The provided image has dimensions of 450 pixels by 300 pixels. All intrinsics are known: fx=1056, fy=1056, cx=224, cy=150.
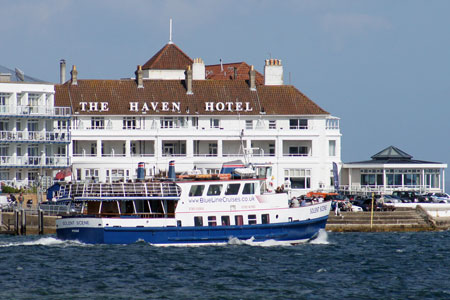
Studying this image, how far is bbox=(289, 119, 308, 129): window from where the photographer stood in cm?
11162

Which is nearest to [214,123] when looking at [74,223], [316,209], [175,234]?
[316,209]

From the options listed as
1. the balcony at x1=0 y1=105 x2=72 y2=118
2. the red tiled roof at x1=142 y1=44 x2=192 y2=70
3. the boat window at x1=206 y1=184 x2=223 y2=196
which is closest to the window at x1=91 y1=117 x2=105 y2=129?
the balcony at x1=0 y1=105 x2=72 y2=118

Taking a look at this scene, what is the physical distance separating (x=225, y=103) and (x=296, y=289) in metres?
60.0

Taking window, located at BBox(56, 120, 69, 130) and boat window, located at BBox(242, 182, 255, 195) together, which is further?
window, located at BBox(56, 120, 69, 130)

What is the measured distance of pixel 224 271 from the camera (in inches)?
2297

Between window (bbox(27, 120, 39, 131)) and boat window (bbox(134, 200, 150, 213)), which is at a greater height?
window (bbox(27, 120, 39, 131))

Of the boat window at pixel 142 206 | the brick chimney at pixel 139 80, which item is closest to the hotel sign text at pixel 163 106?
the brick chimney at pixel 139 80

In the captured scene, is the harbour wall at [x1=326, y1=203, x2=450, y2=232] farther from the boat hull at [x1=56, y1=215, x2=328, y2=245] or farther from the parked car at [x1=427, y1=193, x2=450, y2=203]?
the boat hull at [x1=56, y1=215, x2=328, y2=245]

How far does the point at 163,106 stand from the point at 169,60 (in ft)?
42.4

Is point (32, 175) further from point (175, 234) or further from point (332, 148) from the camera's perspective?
point (175, 234)

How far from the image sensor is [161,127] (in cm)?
11019

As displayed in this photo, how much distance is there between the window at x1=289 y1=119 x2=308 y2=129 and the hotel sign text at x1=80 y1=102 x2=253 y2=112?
4565 mm

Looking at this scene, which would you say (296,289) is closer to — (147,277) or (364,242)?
(147,277)

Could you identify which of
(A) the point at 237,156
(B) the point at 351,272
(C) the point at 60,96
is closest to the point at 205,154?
(A) the point at 237,156
